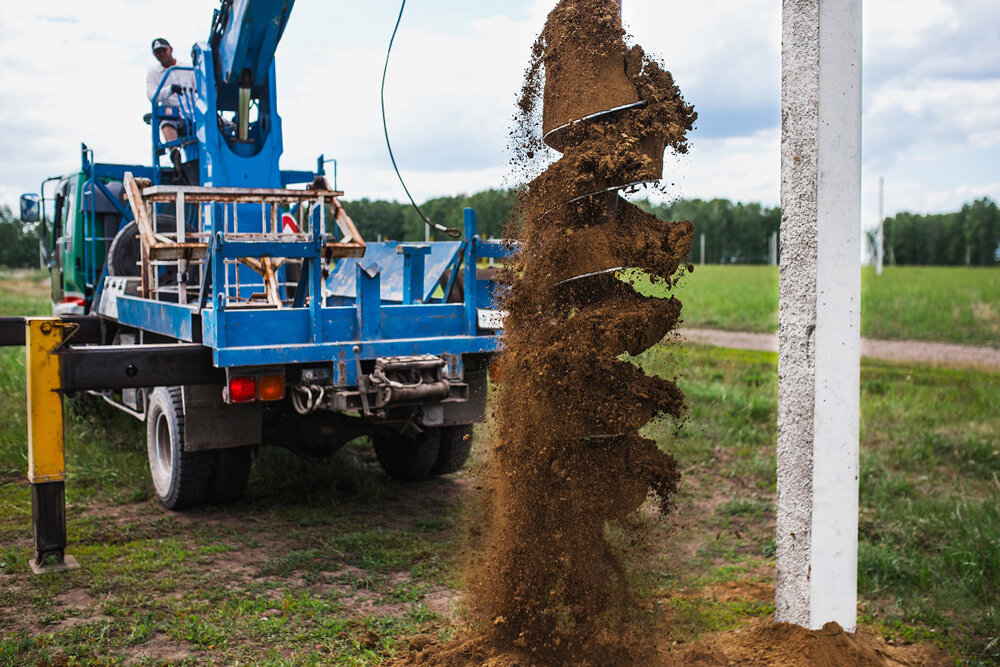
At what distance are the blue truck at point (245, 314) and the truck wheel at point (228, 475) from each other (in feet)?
0.04

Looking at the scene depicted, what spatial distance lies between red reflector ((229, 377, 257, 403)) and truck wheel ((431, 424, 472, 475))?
A: 189 centimetres

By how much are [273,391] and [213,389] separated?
593 mm

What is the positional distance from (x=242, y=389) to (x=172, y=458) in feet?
3.72

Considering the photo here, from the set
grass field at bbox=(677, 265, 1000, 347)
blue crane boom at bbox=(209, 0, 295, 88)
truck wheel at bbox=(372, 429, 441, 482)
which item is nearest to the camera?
blue crane boom at bbox=(209, 0, 295, 88)

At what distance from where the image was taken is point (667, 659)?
359 cm

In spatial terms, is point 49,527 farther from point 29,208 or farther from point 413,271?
point 29,208

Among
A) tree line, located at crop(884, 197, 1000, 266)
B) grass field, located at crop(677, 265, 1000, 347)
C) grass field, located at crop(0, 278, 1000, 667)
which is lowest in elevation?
grass field, located at crop(0, 278, 1000, 667)

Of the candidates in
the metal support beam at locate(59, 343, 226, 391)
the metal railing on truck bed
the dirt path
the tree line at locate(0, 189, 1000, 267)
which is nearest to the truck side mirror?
the metal railing on truck bed

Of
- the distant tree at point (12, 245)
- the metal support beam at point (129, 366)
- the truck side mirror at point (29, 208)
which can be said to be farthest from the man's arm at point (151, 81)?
the distant tree at point (12, 245)

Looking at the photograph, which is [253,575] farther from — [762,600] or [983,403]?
[983,403]

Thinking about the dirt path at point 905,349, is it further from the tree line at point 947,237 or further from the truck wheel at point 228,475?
the tree line at point 947,237

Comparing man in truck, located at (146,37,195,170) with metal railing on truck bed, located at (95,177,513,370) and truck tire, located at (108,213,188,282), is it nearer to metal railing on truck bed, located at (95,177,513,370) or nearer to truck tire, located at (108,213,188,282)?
truck tire, located at (108,213,188,282)

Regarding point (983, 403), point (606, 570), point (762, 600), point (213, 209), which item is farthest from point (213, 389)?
point (983, 403)

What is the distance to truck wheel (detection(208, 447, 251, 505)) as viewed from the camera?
234 inches
